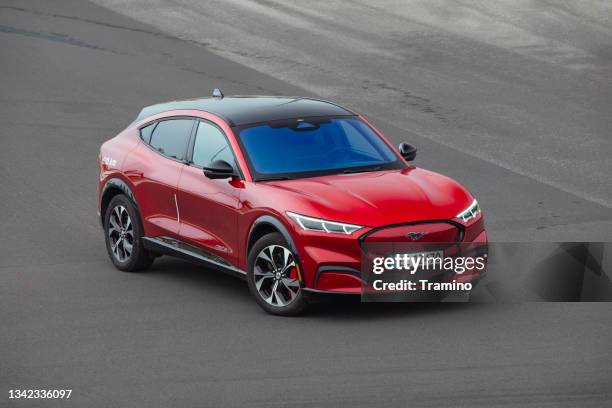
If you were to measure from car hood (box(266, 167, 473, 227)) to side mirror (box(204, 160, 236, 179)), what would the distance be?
14.7 inches

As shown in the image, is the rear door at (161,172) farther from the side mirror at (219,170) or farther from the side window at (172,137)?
the side mirror at (219,170)

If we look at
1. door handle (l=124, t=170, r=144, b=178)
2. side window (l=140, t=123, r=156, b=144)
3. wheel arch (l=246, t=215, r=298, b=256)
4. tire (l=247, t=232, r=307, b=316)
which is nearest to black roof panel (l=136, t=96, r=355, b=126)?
side window (l=140, t=123, r=156, b=144)

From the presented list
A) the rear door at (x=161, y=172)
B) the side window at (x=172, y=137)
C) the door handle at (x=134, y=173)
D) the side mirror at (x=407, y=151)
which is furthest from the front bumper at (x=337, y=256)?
the door handle at (x=134, y=173)

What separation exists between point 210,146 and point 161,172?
2.05 ft

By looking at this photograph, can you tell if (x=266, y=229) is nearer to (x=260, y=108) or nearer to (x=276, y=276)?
(x=276, y=276)

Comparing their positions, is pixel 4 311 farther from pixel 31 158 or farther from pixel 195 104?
pixel 31 158

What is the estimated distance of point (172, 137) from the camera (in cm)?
1267

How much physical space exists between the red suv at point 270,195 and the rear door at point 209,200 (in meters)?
0.01

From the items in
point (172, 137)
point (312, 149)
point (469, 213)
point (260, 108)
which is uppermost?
point (260, 108)

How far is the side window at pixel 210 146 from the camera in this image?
39.2 ft

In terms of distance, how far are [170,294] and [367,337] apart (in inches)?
96.4

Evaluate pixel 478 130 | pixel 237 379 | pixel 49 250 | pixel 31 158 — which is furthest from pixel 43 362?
pixel 478 130

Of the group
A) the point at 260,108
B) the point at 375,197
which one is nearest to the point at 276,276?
the point at 375,197

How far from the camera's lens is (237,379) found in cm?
916
